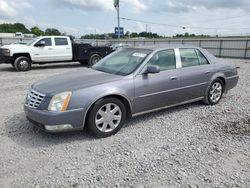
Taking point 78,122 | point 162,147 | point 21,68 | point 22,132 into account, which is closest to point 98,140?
point 78,122

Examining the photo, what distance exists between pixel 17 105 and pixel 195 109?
422cm

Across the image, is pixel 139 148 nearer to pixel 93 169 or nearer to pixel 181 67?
pixel 93 169

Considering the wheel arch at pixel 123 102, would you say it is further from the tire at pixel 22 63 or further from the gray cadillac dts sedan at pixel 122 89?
the tire at pixel 22 63

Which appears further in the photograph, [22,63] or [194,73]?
[22,63]

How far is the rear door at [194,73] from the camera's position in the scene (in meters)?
4.60

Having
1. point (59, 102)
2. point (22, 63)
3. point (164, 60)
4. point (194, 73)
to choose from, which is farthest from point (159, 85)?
point (22, 63)

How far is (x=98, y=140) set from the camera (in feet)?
11.7

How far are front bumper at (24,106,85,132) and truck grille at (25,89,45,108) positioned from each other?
10 cm

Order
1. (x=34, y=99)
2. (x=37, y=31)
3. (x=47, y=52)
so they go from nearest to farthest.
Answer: (x=34, y=99)
(x=47, y=52)
(x=37, y=31)

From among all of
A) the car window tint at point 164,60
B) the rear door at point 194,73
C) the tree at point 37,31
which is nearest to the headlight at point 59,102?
the car window tint at point 164,60

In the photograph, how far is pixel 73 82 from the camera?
368 centimetres

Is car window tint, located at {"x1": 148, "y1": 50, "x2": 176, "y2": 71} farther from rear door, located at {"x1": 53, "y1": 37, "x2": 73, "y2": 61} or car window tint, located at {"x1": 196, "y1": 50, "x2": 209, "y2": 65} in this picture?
rear door, located at {"x1": 53, "y1": 37, "x2": 73, "y2": 61}

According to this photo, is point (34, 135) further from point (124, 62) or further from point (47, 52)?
point (47, 52)

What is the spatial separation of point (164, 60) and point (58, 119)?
2.35 metres
